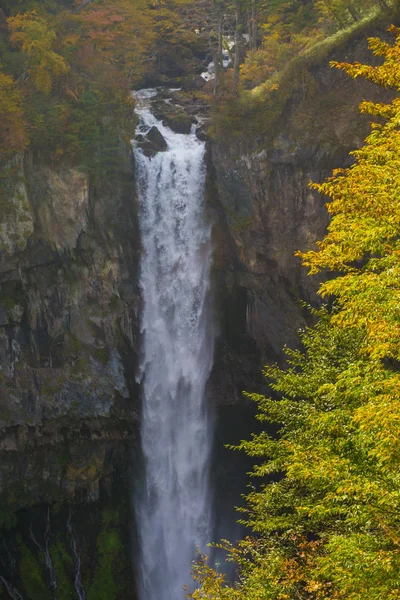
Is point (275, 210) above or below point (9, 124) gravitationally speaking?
below

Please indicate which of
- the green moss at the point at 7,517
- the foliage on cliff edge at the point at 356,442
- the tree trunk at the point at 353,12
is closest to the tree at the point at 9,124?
the tree trunk at the point at 353,12

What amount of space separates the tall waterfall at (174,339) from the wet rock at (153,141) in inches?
24.4

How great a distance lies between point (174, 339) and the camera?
29.5m

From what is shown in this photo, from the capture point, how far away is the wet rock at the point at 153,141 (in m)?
29.6

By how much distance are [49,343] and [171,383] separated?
21.4 feet

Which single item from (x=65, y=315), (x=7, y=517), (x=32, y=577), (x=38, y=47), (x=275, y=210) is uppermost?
(x=38, y=47)

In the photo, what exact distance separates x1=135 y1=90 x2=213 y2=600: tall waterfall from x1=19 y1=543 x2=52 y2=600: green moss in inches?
198

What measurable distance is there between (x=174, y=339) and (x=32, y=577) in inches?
537

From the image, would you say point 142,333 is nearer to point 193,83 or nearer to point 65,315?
point 65,315

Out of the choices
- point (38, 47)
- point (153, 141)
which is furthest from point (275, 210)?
point (38, 47)

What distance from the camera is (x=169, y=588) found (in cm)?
2777

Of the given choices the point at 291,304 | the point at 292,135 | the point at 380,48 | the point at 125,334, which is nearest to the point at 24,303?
the point at 125,334

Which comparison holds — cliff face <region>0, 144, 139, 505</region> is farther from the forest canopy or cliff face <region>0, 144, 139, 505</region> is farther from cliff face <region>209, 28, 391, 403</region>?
cliff face <region>209, 28, 391, 403</region>

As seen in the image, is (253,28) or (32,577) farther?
(253,28)
